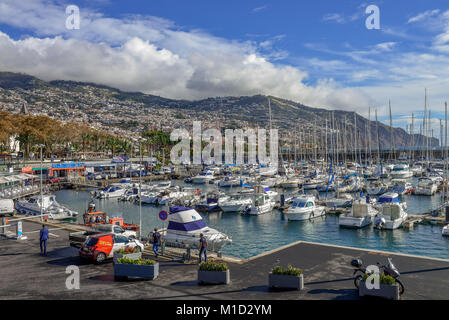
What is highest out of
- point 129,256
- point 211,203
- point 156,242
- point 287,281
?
point 129,256

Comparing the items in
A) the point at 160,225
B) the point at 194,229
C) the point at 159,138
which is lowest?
the point at 160,225

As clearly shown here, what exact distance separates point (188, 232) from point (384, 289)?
13.8m

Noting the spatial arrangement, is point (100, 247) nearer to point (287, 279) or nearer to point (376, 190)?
point (287, 279)

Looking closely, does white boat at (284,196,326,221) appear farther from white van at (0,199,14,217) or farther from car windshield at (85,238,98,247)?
white van at (0,199,14,217)

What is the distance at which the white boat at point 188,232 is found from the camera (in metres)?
23.6

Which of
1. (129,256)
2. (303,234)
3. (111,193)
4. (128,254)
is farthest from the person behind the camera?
(111,193)

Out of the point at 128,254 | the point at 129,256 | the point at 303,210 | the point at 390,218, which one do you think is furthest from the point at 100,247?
the point at 390,218

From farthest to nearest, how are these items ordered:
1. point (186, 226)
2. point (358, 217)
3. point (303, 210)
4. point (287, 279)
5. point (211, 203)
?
point (211, 203) < point (303, 210) < point (358, 217) < point (186, 226) < point (287, 279)

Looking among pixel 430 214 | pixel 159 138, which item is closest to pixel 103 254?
pixel 430 214

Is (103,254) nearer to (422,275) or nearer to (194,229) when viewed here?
(194,229)

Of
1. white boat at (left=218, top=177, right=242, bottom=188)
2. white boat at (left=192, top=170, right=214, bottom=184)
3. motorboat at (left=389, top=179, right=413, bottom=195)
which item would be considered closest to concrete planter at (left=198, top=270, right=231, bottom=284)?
motorboat at (left=389, top=179, right=413, bottom=195)

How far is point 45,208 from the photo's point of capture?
41969 mm
